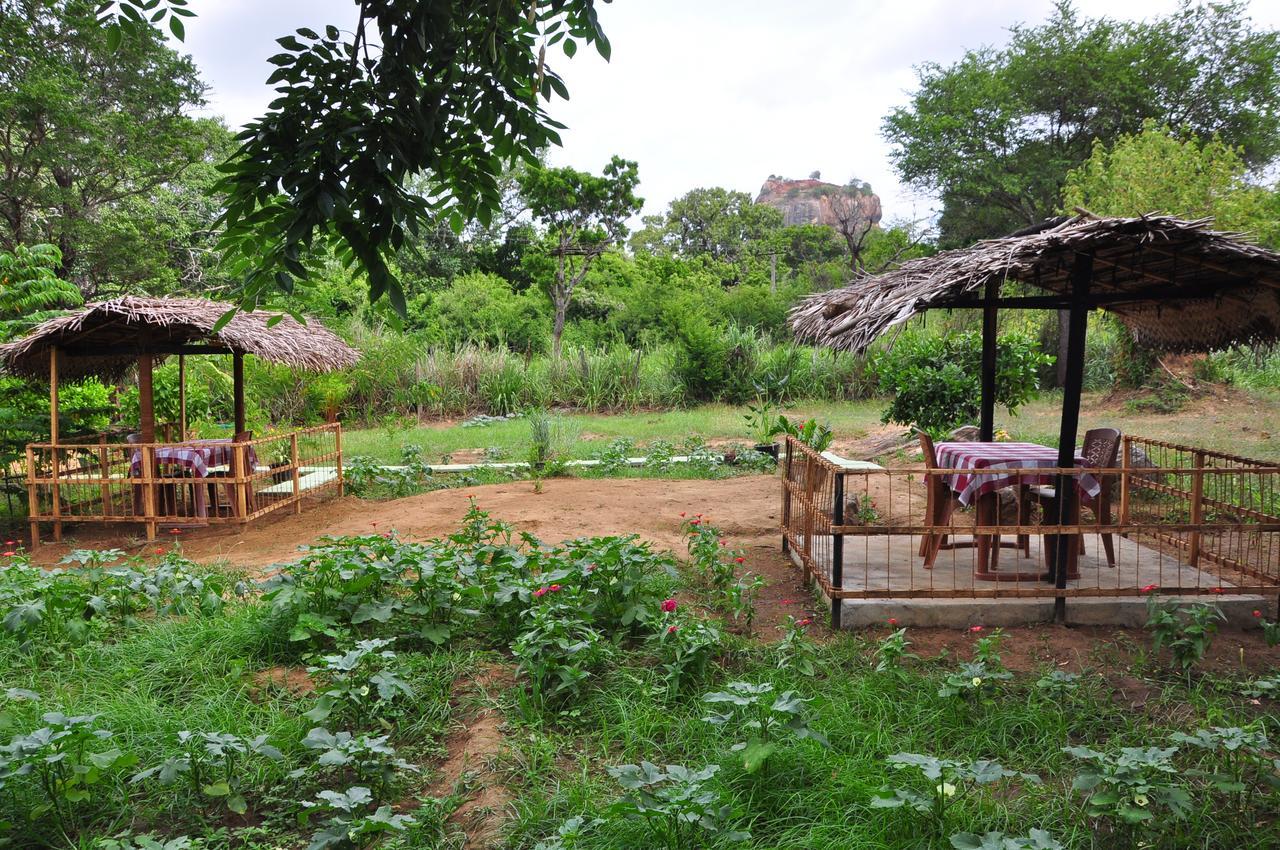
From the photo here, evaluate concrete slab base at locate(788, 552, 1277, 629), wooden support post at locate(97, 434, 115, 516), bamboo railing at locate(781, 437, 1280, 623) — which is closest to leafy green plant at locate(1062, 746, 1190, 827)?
bamboo railing at locate(781, 437, 1280, 623)

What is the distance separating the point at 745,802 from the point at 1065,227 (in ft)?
12.5

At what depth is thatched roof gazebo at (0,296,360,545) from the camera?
8.15m

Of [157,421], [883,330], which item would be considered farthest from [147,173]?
[883,330]

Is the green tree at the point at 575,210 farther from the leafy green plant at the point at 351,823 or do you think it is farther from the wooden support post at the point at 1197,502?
the leafy green plant at the point at 351,823

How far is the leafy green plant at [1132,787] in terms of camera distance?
8.68 ft

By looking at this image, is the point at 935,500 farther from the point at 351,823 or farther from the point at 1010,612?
the point at 351,823

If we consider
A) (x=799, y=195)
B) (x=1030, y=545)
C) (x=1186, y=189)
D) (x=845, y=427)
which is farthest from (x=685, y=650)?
(x=799, y=195)

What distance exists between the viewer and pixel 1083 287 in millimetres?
5031

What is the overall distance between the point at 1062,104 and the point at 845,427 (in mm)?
13132

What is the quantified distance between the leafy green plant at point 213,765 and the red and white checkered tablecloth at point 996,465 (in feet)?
12.7

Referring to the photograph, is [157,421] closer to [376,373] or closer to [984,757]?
[376,373]

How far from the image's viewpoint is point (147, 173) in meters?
15.6

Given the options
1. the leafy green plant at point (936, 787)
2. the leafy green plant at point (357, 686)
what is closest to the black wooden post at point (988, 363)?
the leafy green plant at point (936, 787)

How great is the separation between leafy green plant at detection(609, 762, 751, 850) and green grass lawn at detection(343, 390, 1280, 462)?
9338mm
